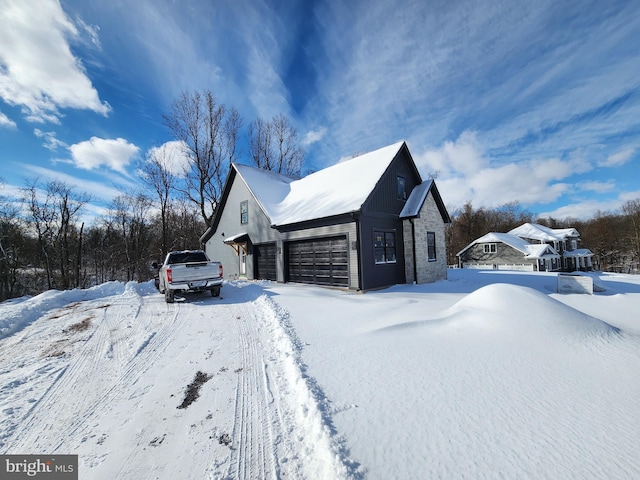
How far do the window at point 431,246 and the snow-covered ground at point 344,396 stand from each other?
8271 mm

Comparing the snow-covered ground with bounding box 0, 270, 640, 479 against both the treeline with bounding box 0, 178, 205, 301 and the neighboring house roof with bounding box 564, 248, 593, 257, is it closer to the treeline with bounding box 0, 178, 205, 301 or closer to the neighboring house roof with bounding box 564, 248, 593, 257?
the treeline with bounding box 0, 178, 205, 301

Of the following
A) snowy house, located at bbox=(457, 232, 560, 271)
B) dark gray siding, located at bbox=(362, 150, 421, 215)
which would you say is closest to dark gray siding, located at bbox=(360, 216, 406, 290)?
dark gray siding, located at bbox=(362, 150, 421, 215)

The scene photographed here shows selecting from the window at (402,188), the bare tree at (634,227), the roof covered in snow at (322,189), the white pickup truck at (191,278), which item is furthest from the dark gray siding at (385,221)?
the bare tree at (634,227)

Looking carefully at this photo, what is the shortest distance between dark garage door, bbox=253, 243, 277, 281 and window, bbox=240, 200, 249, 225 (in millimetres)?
2071

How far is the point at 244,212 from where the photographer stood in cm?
1742

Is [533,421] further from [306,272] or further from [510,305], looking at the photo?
[306,272]

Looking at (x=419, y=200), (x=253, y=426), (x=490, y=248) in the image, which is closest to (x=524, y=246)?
(x=490, y=248)

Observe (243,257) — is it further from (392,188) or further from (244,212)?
(392,188)

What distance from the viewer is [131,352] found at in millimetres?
5094

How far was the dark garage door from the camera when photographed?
15266 mm

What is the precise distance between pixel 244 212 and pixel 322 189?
18.7ft

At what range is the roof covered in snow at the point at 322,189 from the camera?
12.2 meters

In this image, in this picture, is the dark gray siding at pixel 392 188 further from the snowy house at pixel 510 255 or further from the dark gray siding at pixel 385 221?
the snowy house at pixel 510 255

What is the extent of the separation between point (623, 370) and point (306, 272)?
1095 centimetres
